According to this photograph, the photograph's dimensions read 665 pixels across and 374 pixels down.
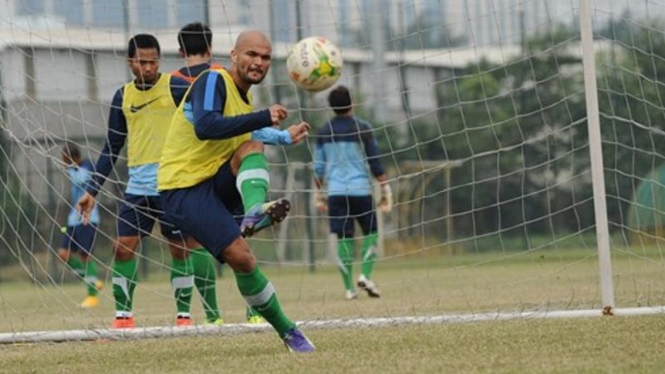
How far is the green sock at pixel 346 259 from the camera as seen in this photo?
1447 centimetres

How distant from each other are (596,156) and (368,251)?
16.9ft

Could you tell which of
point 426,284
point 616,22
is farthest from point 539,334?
point 426,284

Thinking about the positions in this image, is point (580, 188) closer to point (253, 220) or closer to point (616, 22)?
point (616, 22)

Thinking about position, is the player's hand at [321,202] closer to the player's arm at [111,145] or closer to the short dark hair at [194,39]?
the player's arm at [111,145]

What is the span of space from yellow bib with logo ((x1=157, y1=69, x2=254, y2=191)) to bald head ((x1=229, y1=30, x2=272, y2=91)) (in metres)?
0.14

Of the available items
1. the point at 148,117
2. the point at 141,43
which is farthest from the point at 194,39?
the point at 148,117

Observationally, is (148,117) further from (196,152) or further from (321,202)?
(321,202)

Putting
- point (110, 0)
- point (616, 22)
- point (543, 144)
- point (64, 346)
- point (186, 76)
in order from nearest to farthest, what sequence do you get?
point (64, 346) → point (186, 76) → point (616, 22) → point (110, 0) → point (543, 144)

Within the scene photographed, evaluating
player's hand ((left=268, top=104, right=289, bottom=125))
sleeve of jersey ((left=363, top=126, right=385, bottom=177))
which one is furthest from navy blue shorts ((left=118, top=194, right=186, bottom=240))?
sleeve of jersey ((left=363, top=126, right=385, bottom=177))

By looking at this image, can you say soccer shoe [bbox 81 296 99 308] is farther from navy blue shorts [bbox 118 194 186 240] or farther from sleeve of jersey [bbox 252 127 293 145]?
sleeve of jersey [bbox 252 127 293 145]

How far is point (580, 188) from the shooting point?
21281 mm

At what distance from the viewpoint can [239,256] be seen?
7.48 m

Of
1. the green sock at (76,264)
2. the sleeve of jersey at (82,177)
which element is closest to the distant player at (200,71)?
the sleeve of jersey at (82,177)

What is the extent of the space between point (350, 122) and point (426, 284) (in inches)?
123
